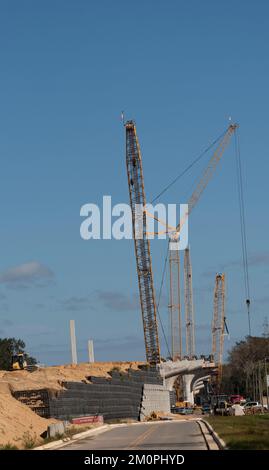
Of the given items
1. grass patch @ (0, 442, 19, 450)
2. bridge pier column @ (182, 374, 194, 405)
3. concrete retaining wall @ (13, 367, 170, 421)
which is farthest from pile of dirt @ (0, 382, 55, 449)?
bridge pier column @ (182, 374, 194, 405)

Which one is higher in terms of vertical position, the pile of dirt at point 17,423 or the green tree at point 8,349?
the green tree at point 8,349

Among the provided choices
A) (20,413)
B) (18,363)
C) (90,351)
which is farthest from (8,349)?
(20,413)

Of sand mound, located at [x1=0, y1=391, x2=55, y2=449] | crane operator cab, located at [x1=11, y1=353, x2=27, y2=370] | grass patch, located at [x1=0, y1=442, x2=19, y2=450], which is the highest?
crane operator cab, located at [x1=11, y1=353, x2=27, y2=370]

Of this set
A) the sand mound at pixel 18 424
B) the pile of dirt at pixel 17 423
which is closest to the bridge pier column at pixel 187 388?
the pile of dirt at pixel 17 423

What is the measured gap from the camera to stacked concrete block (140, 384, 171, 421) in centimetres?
11950

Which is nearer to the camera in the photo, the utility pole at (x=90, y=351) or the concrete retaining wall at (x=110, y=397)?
the concrete retaining wall at (x=110, y=397)

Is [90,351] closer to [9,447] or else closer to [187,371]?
[187,371]

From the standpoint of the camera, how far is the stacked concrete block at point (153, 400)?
392ft

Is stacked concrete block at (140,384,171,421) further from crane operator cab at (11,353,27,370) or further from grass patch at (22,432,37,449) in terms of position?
grass patch at (22,432,37,449)

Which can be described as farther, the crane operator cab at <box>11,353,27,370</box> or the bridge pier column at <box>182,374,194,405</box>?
the bridge pier column at <box>182,374,194,405</box>

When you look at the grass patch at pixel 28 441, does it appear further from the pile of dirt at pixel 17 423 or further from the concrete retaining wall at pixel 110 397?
the concrete retaining wall at pixel 110 397
